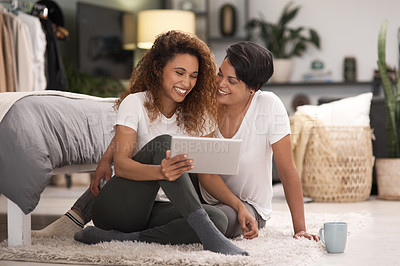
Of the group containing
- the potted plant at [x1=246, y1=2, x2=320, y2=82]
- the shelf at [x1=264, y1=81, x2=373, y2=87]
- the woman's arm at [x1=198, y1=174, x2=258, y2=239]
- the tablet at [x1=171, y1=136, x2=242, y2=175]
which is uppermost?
the potted plant at [x1=246, y1=2, x2=320, y2=82]

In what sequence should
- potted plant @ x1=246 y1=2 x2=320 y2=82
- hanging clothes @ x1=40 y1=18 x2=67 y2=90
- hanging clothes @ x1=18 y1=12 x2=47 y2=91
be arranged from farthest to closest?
potted plant @ x1=246 y1=2 x2=320 y2=82 → hanging clothes @ x1=40 y1=18 x2=67 y2=90 → hanging clothes @ x1=18 y1=12 x2=47 y2=91

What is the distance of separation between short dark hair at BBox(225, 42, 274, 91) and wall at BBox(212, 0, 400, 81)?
190 inches

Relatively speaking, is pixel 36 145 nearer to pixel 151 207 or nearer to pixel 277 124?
pixel 151 207

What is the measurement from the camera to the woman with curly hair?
1758 mm

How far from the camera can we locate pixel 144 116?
6.53ft

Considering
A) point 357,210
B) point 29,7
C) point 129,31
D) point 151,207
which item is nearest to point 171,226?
point 151,207

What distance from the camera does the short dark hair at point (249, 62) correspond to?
6.66 ft

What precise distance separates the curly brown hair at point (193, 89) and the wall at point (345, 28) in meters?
4.87

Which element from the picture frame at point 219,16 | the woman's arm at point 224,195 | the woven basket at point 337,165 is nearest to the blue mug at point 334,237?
the woman's arm at point 224,195

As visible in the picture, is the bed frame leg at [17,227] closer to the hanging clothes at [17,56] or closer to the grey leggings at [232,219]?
the grey leggings at [232,219]

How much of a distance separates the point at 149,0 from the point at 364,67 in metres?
2.55

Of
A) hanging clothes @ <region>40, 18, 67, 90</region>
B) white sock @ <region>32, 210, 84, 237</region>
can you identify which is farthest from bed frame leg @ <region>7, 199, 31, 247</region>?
hanging clothes @ <region>40, 18, 67, 90</region>

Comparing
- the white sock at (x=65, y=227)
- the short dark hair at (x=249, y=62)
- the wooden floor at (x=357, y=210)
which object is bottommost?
the wooden floor at (x=357, y=210)

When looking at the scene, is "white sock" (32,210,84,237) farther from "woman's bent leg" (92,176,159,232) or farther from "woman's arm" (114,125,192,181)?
"woman's arm" (114,125,192,181)
